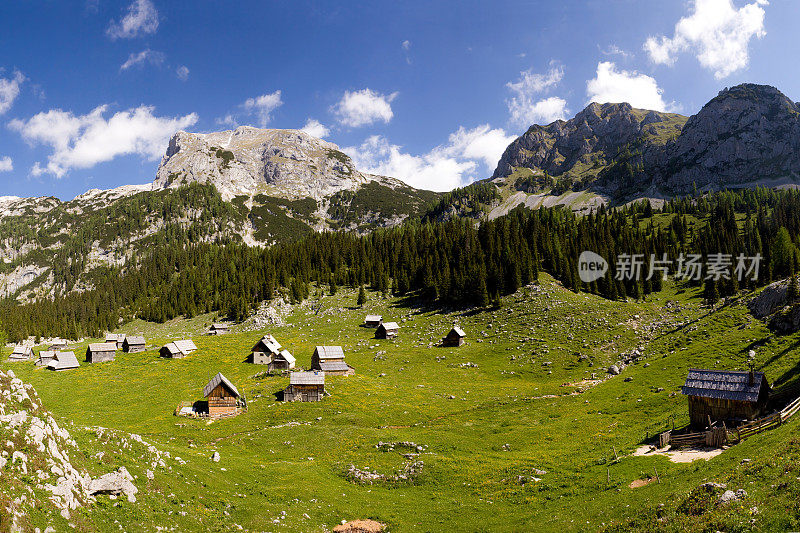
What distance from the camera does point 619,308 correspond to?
91688 millimetres

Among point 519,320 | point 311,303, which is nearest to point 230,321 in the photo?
point 311,303

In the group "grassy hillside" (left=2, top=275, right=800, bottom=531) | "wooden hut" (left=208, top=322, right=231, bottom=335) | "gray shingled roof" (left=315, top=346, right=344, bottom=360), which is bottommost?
"grassy hillside" (left=2, top=275, right=800, bottom=531)

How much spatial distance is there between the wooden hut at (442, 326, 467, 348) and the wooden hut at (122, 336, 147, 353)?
254 feet

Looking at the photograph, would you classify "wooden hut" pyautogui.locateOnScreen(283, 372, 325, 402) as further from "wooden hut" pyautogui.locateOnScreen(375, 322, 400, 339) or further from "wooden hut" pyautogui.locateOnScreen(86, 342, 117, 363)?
"wooden hut" pyautogui.locateOnScreen(86, 342, 117, 363)

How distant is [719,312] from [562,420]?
1838 inches

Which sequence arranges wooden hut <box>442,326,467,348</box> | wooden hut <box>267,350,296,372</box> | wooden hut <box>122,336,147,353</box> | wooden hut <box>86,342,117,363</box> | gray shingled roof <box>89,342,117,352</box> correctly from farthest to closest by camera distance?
1. wooden hut <box>122,336,147,353</box>
2. gray shingled roof <box>89,342,117,352</box>
3. wooden hut <box>86,342,117,363</box>
4. wooden hut <box>442,326,467,348</box>
5. wooden hut <box>267,350,296,372</box>

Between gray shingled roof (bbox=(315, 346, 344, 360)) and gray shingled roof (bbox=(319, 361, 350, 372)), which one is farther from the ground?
gray shingled roof (bbox=(315, 346, 344, 360))

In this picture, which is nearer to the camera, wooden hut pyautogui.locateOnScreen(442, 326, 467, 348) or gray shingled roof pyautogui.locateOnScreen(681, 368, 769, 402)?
gray shingled roof pyautogui.locateOnScreen(681, 368, 769, 402)

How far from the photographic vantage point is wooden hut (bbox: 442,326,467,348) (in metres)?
89.7

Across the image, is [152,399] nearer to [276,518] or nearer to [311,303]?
[276,518]

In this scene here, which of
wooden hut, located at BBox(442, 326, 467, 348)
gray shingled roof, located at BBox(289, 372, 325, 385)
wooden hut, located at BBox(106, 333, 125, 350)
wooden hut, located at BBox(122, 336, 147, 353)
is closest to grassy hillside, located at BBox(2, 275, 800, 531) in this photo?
wooden hut, located at BBox(442, 326, 467, 348)

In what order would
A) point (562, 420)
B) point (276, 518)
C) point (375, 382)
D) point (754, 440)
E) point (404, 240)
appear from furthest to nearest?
point (404, 240) → point (375, 382) → point (562, 420) → point (754, 440) → point (276, 518)

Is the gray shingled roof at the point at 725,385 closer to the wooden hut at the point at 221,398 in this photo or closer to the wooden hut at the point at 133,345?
the wooden hut at the point at 221,398

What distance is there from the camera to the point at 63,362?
86688 mm
